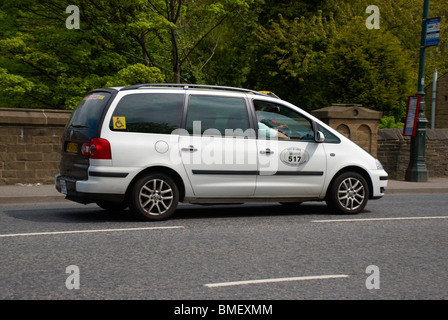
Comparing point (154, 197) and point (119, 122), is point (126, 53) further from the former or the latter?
point (154, 197)

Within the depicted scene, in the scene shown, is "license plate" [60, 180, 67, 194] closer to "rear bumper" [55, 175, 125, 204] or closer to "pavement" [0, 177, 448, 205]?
"rear bumper" [55, 175, 125, 204]

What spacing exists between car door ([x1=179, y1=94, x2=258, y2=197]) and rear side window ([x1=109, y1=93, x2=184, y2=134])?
0.20 metres

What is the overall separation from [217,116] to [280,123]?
3.43 feet

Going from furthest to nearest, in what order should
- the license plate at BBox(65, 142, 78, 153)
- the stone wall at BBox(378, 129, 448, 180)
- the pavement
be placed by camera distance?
the stone wall at BBox(378, 129, 448, 180) < the pavement < the license plate at BBox(65, 142, 78, 153)

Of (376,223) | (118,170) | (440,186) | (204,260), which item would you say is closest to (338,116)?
(440,186)

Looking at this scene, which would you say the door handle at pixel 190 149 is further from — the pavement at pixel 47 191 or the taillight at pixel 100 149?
the pavement at pixel 47 191

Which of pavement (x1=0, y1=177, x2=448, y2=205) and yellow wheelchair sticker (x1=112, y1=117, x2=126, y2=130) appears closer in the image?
yellow wheelchair sticker (x1=112, y1=117, x2=126, y2=130)

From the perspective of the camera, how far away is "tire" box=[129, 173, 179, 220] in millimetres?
8016

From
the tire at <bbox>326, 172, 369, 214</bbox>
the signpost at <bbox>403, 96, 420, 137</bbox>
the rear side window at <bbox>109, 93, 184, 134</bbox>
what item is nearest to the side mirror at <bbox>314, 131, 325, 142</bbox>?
the tire at <bbox>326, 172, 369, 214</bbox>

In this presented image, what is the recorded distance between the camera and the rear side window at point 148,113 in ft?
26.4

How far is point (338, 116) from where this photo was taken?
53.4 feet

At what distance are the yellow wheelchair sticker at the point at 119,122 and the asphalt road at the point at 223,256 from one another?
4.31 feet

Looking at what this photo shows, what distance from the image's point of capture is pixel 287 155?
890 centimetres
